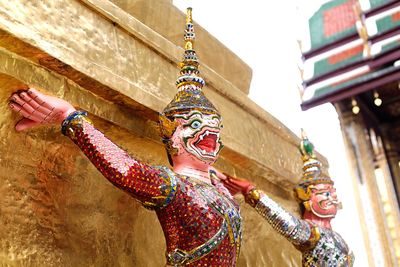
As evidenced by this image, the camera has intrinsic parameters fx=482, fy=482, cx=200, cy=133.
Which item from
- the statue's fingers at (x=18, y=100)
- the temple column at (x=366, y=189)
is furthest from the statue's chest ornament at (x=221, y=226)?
the temple column at (x=366, y=189)

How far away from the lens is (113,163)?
822mm

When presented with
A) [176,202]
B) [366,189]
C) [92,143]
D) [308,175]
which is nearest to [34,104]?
[92,143]

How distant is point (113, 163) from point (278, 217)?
1.60ft

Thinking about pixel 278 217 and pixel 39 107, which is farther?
pixel 278 217

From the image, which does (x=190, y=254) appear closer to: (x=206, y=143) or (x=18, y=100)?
(x=206, y=143)

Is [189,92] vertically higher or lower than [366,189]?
lower

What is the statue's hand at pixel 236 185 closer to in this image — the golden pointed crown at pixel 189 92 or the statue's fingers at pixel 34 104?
the golden pointed crown at pixel 189 92

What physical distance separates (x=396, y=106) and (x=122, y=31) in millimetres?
4299

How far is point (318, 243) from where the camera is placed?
1.21m

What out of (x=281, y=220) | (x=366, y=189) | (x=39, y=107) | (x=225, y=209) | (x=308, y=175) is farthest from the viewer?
(x=366, y=189)

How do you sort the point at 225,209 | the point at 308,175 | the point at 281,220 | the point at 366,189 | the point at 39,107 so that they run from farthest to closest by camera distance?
the point at 366,189
the point at 308,175
the point at 281,220
the point at 225,209
the point at 39,107

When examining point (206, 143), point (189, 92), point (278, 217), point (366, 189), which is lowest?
point (278, 217)

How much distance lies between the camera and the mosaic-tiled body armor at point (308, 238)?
115 cm

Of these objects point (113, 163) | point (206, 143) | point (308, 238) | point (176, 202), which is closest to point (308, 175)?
point (308, 238)
